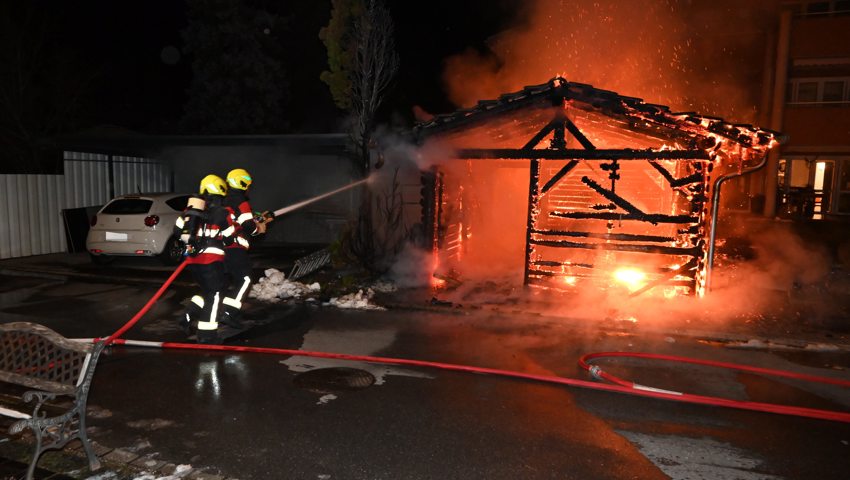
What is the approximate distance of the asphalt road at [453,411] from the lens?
12.3 feet

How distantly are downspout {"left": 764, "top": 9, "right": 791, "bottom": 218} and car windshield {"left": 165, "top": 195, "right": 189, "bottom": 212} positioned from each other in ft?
60.3

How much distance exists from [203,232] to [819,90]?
2141 cm

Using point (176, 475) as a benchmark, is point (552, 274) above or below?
above

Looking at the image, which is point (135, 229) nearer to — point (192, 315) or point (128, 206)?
point (128, 206)

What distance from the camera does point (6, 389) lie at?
4.94 metres

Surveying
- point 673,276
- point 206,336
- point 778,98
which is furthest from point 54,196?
point 778,98

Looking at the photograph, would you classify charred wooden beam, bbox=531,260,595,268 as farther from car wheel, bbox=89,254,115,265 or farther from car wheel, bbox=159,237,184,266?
car wheel, bbox=89,254,115,265

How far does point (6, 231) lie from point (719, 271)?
1431 cm

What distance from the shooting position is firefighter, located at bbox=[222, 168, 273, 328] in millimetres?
6641

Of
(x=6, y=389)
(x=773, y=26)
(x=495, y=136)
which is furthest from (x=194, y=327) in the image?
(x=773, y=26)

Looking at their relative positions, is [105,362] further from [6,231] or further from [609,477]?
[6,231]

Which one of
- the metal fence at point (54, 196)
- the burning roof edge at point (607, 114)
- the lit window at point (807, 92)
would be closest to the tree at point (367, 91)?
the burning roof edge at point (607, 114)

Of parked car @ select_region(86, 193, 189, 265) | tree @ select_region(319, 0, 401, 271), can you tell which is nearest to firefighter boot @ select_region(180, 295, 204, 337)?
tree @ select_region(319, 0, 401, 271)

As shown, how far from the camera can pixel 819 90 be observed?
19.2 metres
